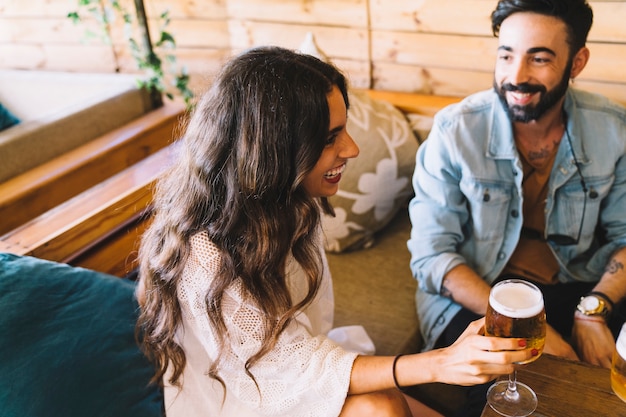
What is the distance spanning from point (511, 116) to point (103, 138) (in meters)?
1.62

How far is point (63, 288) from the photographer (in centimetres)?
137

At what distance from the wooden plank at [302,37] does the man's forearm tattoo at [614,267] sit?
1.36 meters

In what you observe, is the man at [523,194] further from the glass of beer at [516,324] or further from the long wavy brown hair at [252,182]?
the long wavy brown hair at [252,182]

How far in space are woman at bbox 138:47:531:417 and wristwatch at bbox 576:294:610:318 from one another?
0.59 meters

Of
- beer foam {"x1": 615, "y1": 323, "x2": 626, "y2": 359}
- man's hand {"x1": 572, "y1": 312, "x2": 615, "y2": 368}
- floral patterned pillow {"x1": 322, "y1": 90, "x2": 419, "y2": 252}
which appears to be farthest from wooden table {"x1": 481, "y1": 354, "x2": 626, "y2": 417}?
floral patterned pillow {"x1": 322, "y1": 90, "x2": 419, "y2": 252}

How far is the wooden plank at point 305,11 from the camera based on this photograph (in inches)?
97.8

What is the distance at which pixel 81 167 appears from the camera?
217cm

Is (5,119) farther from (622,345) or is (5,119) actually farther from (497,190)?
(622,345)

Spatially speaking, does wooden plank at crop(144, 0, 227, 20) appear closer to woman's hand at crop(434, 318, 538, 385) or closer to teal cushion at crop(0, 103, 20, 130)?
teal cushion at crop(0, 103, 20, 130)

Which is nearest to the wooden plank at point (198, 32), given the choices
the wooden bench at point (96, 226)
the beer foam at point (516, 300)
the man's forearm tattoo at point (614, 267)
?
the wooden bench at point (96, 226)

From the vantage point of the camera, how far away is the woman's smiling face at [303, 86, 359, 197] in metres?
1.19

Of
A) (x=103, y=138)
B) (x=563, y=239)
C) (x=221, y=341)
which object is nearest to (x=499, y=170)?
(x=563, y=239)

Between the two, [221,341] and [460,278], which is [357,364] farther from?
[460,278]

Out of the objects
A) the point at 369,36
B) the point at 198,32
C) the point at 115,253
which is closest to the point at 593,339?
the point at 115,253
